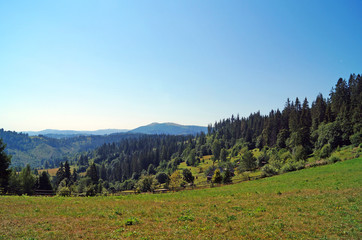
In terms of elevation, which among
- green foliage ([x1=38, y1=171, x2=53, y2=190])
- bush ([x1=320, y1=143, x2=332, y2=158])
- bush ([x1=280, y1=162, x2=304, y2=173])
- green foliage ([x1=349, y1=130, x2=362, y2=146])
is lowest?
green foliage ([x1=38, y1=171, x2=53, y2=190])

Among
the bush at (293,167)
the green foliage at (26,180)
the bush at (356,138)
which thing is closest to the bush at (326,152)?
the bush at (356,138)

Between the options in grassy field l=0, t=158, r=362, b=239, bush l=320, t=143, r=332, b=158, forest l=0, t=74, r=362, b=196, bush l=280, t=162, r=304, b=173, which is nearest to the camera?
grassy field l=0, t=158, r=362, b=239

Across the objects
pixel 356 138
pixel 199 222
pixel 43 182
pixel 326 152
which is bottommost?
pixel 43 182

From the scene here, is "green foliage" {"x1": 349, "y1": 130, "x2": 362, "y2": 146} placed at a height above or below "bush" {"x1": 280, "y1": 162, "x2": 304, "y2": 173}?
above

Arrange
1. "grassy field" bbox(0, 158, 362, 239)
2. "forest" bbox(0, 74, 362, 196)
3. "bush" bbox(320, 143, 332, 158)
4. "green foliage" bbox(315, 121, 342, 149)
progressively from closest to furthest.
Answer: "grassy field" bbox(0, 158, 362, 239) → "forest" bbox(0, 74, 362, 196) → "bush" bbox(320, 143, 332, 158) → "green foliage" bbox(315, 121, 342, 149)

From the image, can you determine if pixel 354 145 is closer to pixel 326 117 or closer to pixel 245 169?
pixel 326 117

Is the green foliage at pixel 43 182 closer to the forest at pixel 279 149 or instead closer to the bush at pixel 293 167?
the forest at pixel 279 149

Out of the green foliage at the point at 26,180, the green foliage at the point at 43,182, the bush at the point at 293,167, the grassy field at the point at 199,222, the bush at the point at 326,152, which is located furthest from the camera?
the green foliage at the point at 43,182

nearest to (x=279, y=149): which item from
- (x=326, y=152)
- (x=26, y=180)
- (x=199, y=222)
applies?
(x=326, y=152)

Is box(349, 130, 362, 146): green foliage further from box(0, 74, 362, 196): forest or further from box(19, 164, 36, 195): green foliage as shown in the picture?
box(19, 164, 36, 195): green foliage

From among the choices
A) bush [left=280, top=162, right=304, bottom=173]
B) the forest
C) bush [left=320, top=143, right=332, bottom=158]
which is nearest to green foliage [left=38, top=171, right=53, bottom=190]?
the forest

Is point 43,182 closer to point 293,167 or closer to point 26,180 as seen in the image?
point 26,180

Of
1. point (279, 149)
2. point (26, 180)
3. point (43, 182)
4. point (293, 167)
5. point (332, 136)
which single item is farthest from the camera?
point (279, 149)

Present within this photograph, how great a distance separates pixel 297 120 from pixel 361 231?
96.7 m
